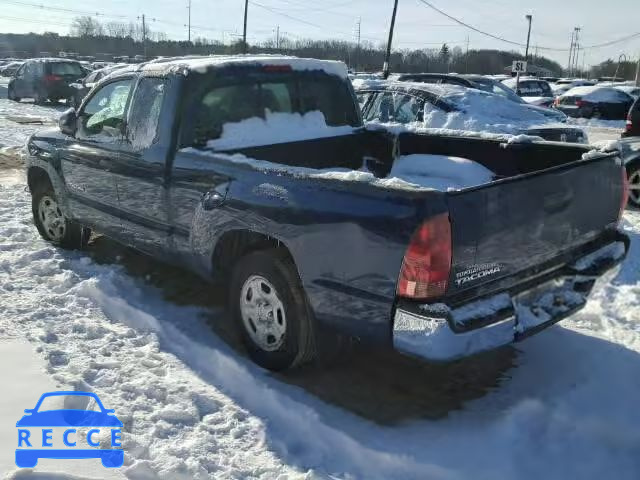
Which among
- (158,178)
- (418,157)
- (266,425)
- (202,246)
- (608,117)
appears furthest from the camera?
(608,117)

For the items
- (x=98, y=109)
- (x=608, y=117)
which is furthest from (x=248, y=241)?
(x=608, y=117)

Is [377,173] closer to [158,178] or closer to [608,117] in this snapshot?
[158,178]

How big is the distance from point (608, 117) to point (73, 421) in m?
25.4

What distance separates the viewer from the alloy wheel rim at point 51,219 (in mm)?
6289

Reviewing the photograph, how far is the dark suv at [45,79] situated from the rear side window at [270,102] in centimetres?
2275

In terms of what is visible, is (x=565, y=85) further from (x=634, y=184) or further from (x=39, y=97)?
(x=634, y=184)

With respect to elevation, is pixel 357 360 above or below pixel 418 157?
below

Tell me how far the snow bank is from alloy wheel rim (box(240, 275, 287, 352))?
3.82 ft

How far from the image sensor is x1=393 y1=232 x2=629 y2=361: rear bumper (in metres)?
3.02

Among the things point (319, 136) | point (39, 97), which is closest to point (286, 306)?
point (319, 136)

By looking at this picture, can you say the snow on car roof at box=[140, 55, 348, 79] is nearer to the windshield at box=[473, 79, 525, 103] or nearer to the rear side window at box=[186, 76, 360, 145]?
the rear side window at box=[186, 76, 360, 145]

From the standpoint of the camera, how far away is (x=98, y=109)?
558 centimetres

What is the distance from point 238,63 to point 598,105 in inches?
906

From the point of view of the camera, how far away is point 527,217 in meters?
3.32
